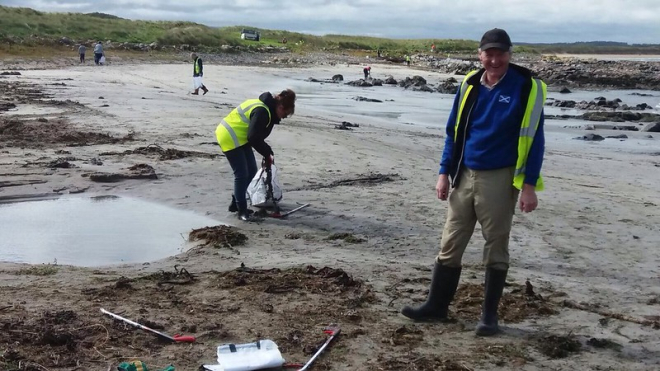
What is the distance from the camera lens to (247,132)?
8.72m

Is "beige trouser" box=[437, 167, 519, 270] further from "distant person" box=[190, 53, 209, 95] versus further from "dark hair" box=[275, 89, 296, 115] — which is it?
"distant person" box=[190, 53, 209, 95]

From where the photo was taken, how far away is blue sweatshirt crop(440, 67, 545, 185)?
490cm

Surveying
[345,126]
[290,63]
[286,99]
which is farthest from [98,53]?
[286,99]

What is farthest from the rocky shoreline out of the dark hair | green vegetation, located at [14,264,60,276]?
green vegetation, located at [14,264,60,276]

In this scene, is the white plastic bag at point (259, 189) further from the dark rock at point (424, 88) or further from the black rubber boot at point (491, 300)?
the dark rock at point (424, 88)

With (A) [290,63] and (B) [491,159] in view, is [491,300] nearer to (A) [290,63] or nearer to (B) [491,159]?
(B) [491,159]

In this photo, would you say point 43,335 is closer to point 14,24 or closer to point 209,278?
point 209,278

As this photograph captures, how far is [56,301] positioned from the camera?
555 cm

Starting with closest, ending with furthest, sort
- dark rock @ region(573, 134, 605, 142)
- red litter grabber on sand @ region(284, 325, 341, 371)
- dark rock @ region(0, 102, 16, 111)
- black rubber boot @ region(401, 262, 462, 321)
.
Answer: red litter grabber on sand @ region(284, 325, 341, 371) → black rubber boot @ region(401, 262, 462, 321) → dark rock @ region(0, 102, 16, 111) → dark rock @ region(573, 134, 605, 142)

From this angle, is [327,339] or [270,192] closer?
[327,339]

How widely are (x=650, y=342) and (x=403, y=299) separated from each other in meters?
1.88

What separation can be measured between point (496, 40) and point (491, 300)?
1847 mm

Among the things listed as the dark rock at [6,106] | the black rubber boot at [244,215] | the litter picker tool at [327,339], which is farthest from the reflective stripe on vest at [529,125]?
the dark rock at [6,106]

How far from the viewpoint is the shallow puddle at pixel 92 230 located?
24.6ft
